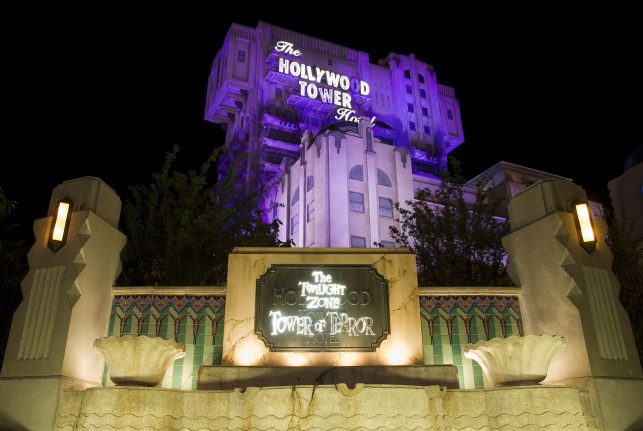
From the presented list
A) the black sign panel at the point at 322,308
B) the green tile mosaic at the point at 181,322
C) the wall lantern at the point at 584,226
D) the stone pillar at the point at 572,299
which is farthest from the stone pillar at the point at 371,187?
the green tile mosaic at the point at 181,322

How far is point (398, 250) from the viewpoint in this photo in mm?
8883

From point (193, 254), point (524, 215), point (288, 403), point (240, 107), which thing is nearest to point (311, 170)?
point (240, 107)

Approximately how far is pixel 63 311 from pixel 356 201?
105ft

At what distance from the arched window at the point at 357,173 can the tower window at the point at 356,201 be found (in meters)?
1.30

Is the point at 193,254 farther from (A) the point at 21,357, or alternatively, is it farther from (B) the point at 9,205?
(A) the point at 21,357

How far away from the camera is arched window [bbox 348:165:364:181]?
129 feet

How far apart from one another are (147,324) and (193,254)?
6.62 metres

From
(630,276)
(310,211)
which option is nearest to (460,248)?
Answer: (630,276)

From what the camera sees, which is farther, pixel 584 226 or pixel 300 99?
pixel 300 99

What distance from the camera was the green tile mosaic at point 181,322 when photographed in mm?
8266

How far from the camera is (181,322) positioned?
8.47 meters

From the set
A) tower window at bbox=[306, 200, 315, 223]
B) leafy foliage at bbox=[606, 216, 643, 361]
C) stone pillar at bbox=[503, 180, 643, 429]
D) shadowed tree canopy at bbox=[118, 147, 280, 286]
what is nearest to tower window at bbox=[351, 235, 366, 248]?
tower window at bbox=[306, 200, 315, 223]

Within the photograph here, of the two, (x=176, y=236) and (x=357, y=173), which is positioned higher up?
(x=357, y=173)

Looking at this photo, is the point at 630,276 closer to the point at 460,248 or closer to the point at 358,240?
the point at 460,248
